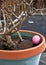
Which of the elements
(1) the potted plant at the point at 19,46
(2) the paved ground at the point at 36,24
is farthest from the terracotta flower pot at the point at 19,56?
(2) the paved ground at the point at 36,24

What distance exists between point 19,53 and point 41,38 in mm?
208

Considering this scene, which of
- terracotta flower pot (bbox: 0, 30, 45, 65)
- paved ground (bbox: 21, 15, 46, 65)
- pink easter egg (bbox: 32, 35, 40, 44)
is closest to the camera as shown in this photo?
terracotta flower pot (bbox: 0, 30, 45, 65)

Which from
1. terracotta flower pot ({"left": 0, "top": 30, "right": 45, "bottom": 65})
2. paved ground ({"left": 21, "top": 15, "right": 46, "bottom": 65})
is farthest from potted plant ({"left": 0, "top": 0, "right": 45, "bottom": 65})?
paved ground ({"left": 21, "top": 15, "right": 46, "bottom": 65})

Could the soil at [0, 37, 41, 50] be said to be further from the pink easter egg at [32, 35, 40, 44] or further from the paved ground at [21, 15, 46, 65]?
the paved ground at [21, 15, 46, 65]

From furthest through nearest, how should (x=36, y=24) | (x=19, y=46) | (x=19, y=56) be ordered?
(x=36, y=24) < (x=19, y=46) < (x=19, y=56)

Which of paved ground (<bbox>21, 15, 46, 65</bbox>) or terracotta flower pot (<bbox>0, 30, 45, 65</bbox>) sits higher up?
terracotta flower pot (<bbox>0, 30, 45, 65</bbox>)

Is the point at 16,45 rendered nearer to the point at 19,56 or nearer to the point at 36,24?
the point at 19,56

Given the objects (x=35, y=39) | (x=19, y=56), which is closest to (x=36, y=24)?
(x=35, y=39)

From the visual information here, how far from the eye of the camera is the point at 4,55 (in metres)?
0.65

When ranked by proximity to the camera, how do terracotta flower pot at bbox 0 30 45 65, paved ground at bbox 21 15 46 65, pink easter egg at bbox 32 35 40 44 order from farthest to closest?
paved ground at bbox 21 15 46 65, pink easter egg at bbox 32 35 40 44, terracotta flower pot at bbox 0 30 45 65

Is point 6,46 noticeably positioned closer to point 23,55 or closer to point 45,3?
point 23,55

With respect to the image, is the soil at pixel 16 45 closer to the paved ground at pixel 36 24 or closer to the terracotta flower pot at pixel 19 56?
the terracotta flower pot at pixel 19 56

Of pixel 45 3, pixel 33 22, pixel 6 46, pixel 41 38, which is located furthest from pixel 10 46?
pixel 45 3

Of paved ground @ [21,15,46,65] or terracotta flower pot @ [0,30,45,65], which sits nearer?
terracotta flower pot @ [0,30,45,65]
